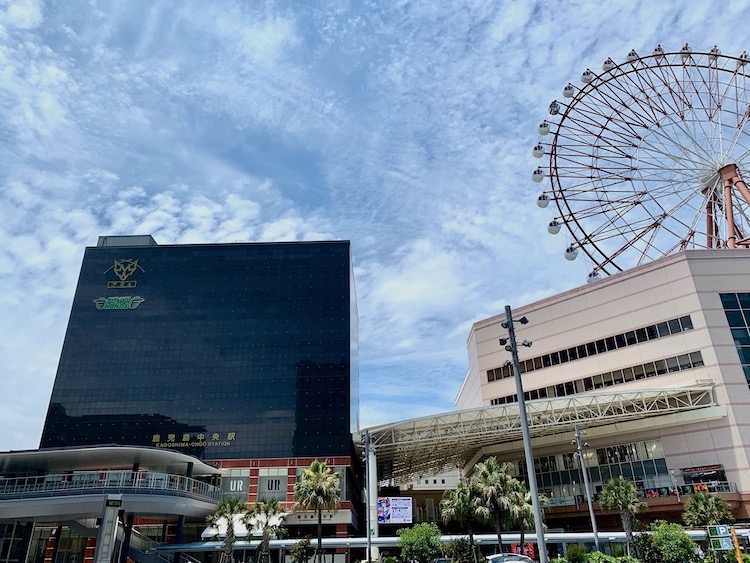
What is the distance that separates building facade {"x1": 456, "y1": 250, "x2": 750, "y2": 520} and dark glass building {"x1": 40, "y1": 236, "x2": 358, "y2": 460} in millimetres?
22568

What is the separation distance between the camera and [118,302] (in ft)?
232

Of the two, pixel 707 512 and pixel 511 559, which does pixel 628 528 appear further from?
pixel 511 559

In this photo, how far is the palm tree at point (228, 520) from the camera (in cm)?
4104

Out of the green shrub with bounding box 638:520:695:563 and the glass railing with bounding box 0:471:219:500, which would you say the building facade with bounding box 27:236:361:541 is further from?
the green shrub with bounding box 638:520:695:563

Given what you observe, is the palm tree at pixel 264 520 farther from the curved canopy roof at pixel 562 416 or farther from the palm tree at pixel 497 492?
the palm tree at pixel 497 492

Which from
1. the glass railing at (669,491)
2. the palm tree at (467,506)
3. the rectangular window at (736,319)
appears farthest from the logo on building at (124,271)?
the rectangular window at (736,319)

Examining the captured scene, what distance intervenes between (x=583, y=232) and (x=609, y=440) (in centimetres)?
2168

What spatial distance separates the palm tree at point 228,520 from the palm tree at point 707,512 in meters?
34.3

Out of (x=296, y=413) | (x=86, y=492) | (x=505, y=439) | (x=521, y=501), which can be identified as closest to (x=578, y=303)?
(x=505, y=439)

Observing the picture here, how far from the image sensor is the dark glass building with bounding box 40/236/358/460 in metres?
62.4

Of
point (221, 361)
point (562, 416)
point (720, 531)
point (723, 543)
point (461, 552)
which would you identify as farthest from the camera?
point (221, 361)

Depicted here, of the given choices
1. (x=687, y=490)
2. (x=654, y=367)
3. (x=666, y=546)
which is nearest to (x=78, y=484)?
(x=666, y=546)

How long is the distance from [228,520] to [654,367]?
41.9 m

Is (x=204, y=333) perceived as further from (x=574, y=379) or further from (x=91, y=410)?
(x=574, y=379)
